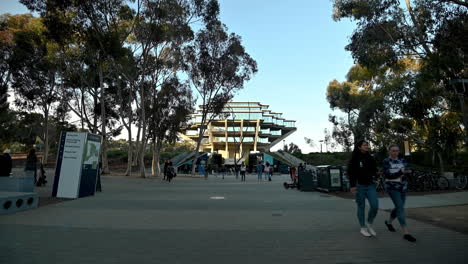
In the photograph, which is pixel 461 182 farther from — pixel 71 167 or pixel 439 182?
pixel 71 167

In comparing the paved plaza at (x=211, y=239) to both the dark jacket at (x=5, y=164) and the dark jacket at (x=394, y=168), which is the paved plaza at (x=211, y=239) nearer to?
the dark jacket at (x=394, y=168)

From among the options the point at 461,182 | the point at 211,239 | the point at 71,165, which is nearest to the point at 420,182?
the point at 461,182

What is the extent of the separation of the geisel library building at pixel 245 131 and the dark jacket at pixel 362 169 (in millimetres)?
71706

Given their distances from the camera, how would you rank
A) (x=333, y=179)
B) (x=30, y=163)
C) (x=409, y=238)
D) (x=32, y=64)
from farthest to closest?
(x=32, y=64)
(x=333, y=179)
(x=30, y=163)
(x=409, y=238)

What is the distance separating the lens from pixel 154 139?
31.1 m

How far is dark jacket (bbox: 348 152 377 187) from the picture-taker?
5246mm

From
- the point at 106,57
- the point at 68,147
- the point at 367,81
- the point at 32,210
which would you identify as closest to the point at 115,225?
the point at 32,210

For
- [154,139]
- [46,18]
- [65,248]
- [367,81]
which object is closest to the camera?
[65,248]

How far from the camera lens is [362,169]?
5250 mm

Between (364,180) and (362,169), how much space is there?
18 centimetres

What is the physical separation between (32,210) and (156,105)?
844 inches

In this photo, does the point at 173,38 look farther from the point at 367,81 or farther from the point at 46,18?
the point at 367,81

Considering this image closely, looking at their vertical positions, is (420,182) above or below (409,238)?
above

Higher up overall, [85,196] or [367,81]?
[367,81]
